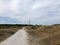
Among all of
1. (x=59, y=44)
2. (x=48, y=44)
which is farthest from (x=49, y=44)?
(x=59, y=44)

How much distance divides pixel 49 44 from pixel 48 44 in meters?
0.15

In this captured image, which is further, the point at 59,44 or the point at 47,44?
the point at 47,44

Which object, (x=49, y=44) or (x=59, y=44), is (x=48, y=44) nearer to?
(x=49, y=44)

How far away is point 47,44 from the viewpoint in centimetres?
2116

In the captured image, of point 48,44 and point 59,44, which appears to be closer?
point 59,44

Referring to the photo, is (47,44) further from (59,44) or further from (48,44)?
(59,44)

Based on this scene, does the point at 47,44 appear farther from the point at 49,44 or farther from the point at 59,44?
the point at 59,44

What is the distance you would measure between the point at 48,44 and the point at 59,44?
5.81ft

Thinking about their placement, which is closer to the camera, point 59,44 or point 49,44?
point 59,44

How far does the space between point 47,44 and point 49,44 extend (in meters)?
0.23

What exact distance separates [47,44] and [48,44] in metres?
0.15

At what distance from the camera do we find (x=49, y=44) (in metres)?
21.1

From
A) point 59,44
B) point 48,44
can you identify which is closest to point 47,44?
point 48,44

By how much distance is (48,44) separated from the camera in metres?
21.0
